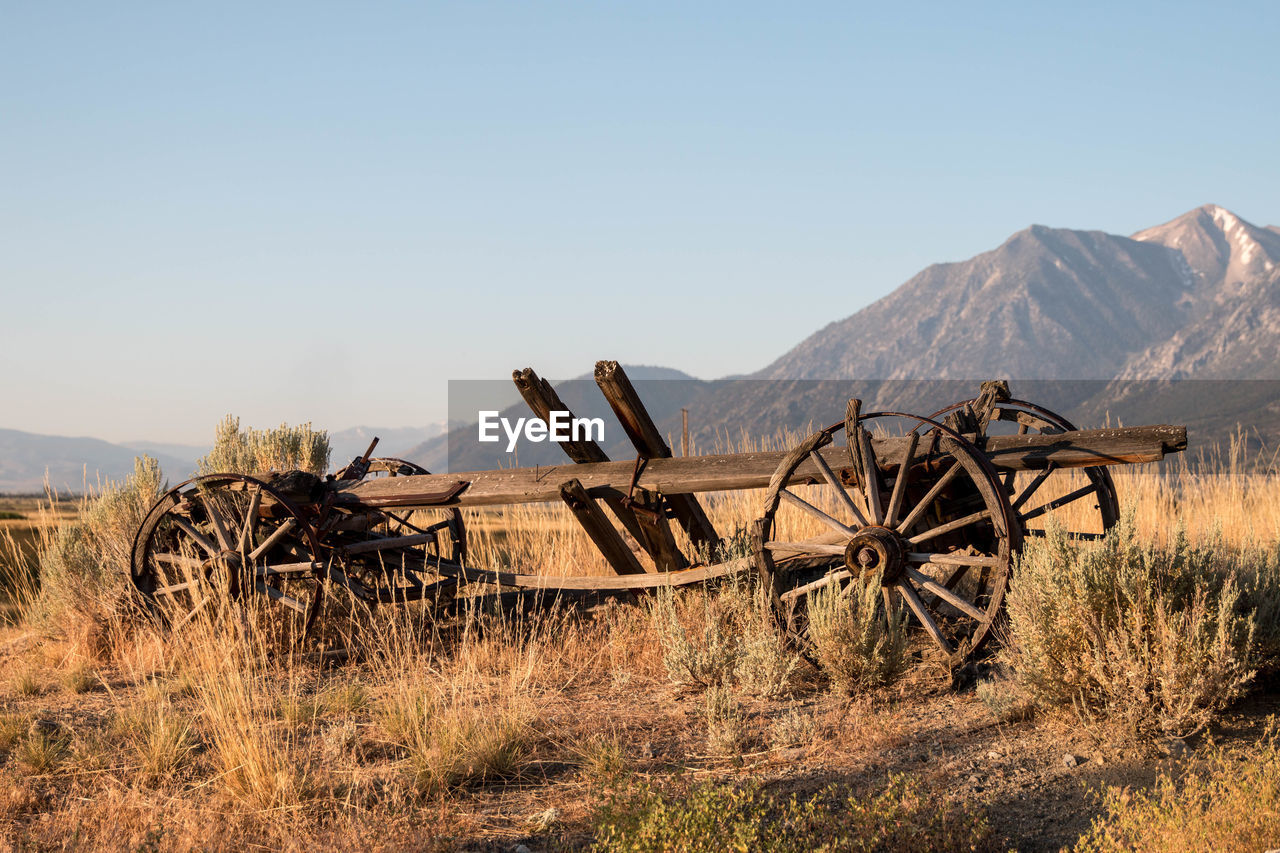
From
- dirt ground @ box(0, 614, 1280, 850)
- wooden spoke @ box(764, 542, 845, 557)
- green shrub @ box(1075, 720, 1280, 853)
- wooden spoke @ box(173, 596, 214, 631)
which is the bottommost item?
dirt ground @ box(0, 614, 1280, 850)

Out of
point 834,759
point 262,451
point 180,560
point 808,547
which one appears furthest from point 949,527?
point 262,451

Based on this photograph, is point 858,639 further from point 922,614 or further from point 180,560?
point 180,560

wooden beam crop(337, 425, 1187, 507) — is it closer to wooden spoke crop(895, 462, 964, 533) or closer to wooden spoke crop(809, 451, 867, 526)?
wooden spoke crop(809, 451, 867, 526)

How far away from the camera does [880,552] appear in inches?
203

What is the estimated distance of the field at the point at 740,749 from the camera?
11.0 feet

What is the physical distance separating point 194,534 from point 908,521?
16.3ft

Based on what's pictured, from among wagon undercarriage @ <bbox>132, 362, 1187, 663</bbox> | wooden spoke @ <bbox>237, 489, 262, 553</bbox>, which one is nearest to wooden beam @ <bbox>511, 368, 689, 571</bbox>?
wagon undercarriage @ <bbox>132, 362, 1187, 663</bbox>

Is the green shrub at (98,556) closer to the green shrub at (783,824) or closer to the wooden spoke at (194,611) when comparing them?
the wooden spoke at (194,611)

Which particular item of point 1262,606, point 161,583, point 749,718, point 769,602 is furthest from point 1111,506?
point 161,583

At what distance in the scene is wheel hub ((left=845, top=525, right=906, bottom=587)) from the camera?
5.15 metres

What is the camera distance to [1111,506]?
5984mm

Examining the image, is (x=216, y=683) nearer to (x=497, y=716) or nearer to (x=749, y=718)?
(x=497, y=716)

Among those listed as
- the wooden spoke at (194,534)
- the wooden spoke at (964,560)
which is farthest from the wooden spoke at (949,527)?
the wooden spoke at (194,534)

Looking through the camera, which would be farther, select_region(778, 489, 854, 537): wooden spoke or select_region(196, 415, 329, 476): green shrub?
select_region(196, 415, 329, 476): green shrub
